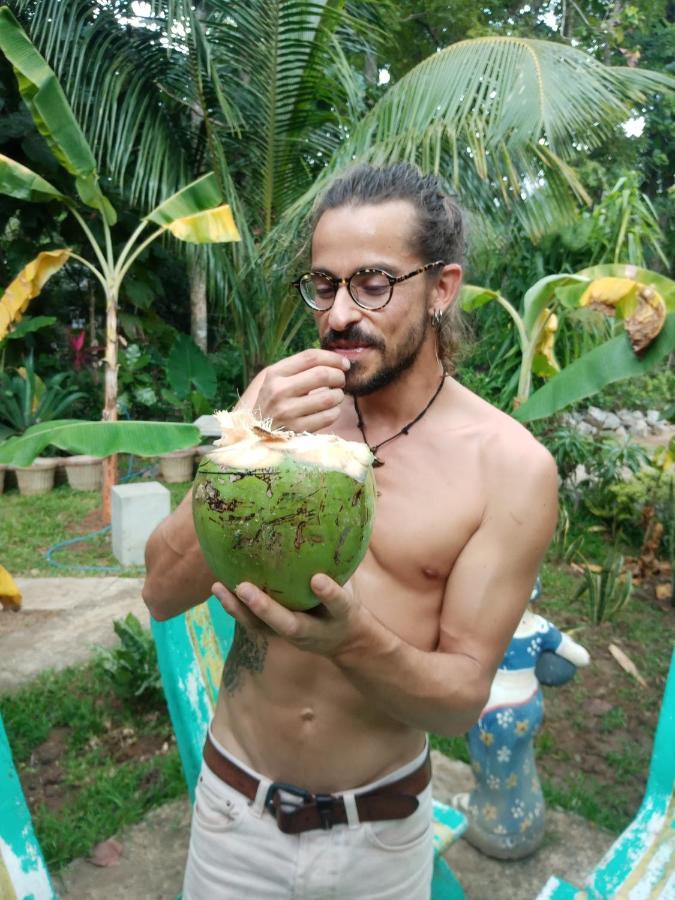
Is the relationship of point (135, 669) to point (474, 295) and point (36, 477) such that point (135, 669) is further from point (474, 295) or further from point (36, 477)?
point (36, 477)

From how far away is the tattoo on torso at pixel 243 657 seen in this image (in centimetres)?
138

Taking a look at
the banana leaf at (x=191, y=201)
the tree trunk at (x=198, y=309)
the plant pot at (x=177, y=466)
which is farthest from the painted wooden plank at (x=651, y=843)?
the tree trunk at (x=198, y=309)

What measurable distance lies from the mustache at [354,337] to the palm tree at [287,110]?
312 cm

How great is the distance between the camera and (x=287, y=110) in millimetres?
5301

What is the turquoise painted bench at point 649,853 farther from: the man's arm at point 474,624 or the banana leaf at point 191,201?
the banana leaf at point 191,201

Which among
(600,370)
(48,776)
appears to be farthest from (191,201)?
(48,776)

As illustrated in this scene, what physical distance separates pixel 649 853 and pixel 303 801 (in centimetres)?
108

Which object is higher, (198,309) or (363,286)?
(363,286)

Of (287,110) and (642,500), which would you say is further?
(287,110)

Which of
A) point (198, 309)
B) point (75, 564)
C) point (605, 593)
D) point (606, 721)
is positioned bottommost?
point (75, 564)

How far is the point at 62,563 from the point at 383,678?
4412 millimetres

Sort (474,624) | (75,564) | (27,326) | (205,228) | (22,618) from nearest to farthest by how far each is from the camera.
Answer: (474,624) → (22,618) → (205,228) → (75,564) → (27,326)

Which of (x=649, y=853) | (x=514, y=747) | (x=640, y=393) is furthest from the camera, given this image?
(x=640, y=393)

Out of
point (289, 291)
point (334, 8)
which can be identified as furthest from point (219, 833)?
point (334, 8)
